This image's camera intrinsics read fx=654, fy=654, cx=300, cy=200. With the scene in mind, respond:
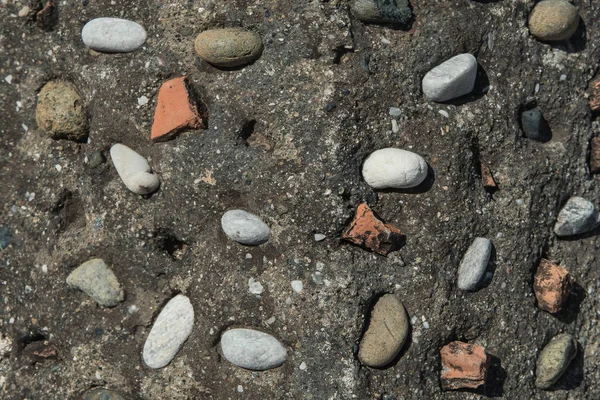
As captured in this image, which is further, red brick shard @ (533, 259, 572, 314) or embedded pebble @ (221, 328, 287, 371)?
red brick shard @ (533, 259, 572, 314)

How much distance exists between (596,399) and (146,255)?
1.32m

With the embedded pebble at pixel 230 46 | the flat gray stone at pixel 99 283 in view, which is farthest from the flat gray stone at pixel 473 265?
the flat gray stone at pixel 99 283

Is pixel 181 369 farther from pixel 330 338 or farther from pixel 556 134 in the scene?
pixel 556 134

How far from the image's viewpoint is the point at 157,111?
5.74 feet

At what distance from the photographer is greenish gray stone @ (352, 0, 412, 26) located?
1.68 meters

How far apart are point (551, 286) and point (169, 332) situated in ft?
3.39

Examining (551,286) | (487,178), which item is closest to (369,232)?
(487,178)

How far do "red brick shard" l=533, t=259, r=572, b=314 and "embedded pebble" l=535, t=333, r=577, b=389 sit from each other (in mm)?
92

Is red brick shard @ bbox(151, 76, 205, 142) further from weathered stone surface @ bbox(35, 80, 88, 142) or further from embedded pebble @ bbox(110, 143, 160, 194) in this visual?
weathered stone surface @ bbox(35, 80, 88, 142)

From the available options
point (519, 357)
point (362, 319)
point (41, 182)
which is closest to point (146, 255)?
point (41, 182)

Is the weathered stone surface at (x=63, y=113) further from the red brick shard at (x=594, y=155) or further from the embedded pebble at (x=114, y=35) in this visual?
the red brick shard at (x=594, y=155)

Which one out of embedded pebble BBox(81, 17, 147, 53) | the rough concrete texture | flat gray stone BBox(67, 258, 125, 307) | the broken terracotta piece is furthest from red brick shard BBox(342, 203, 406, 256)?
embedded pebble BBox(81, 17, 147, 53)

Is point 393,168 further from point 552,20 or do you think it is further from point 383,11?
point 552,20

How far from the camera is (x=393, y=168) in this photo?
163 cm
